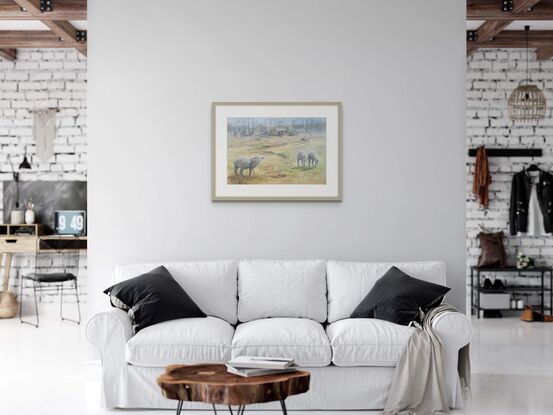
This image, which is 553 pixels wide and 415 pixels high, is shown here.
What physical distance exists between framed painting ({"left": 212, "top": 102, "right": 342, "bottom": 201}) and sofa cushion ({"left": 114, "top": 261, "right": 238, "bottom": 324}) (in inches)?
23.7

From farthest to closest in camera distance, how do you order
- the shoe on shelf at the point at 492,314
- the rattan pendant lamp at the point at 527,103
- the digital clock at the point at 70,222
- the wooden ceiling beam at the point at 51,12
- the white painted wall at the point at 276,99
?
the digital clock at the point at 70,222, the shoe on shelf at the point at 492,314, the rattan pendant lamp at the point at 527,103, the wooden ceiling beam at the point at 51,12, the white painted wall at the point at 276,99

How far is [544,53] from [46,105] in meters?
6.14

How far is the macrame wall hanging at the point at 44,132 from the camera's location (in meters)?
8.66

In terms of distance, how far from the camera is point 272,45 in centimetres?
523

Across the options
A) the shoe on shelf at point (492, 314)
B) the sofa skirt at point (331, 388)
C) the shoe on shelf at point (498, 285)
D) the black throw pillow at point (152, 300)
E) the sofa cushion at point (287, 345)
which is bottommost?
the shoe on shelf at point (492, 314)

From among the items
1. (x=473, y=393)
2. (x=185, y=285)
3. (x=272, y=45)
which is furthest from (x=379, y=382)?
(x=272, y=45)

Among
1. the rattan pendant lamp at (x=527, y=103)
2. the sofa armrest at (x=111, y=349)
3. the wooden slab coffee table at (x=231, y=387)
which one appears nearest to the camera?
the wooden slab coffee table at (x=231, y=387)

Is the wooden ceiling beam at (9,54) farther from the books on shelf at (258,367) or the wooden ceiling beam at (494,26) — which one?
the books on shelf at (258,367)

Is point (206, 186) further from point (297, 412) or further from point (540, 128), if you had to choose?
point (540, 128)

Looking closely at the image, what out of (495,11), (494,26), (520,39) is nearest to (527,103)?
(520,39)

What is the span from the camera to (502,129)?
28.6 feet

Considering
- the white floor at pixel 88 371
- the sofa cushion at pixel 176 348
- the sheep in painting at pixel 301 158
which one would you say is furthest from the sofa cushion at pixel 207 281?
the sheep in painting at pixel 301 158

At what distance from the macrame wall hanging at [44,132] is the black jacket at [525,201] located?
575 centimetres

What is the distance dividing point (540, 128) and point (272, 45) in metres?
4.79
